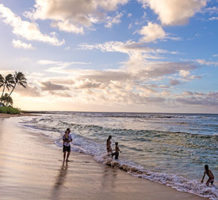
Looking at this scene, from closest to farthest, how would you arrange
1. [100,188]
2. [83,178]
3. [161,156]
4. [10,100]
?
[100,188], [83,178], [161,156], [10,100]

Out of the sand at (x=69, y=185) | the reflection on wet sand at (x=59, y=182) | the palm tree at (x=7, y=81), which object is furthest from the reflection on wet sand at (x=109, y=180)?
the palm tree at (x=7, y=81)

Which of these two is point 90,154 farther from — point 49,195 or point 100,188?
point 49,195

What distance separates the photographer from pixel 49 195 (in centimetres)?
570

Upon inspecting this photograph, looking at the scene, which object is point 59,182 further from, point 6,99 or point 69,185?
point 6,99

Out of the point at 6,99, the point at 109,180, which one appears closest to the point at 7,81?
the point at 6,99

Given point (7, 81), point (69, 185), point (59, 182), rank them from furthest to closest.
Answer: point (7, 81), point (59, 182), point (69, 185)

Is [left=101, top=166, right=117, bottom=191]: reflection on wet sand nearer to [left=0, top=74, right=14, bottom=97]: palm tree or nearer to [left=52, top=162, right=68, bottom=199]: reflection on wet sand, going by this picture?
[left=52, top=162, right=68, bottom=199]: reflection on wet sand

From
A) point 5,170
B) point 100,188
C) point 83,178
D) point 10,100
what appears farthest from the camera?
point 10,100

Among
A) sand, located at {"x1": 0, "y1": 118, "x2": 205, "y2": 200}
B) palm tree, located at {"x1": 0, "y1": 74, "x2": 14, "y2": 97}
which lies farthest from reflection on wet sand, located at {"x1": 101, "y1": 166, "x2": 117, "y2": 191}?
palm tree, located at {"x1": 0, "y1": 74, "x2": 14, "y2": 97}

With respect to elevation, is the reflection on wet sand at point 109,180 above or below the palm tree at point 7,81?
below

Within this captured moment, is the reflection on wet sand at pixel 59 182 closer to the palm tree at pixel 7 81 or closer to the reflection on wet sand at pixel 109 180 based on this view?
the reflection on wet sand at pixel 109 180

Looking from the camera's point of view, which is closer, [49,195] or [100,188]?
[49,195]

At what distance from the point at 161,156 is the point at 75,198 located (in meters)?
9.50

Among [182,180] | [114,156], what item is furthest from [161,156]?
[182,180]
